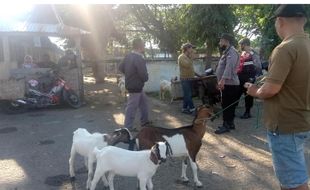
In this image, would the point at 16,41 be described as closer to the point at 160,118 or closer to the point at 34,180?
the point at 160,118

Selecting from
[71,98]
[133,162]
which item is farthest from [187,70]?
[133,162]

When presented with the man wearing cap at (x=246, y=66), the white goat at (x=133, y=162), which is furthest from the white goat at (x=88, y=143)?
the man wearing cap at (x=246, y=66)

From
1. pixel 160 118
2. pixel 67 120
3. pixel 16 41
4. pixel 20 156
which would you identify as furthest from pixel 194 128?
pixel 16 41

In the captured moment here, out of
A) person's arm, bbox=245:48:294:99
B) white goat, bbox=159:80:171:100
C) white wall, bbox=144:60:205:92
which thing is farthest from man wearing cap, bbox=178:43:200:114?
person's arm, bbox=245:48:294:99

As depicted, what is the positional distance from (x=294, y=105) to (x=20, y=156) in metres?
5.52

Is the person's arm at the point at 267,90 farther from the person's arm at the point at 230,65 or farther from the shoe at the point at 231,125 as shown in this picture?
the shoe at the point at 231,125

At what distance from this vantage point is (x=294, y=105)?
3.43 metres

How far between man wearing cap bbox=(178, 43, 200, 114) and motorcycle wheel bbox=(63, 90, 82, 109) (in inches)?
151

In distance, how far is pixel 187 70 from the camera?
11305 mm

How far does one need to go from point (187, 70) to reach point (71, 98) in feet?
13.9

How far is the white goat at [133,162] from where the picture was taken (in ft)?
15.4

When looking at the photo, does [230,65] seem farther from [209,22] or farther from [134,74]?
[209,22]

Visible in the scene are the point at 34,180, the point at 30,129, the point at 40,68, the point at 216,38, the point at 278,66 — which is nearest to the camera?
the point at 278,66

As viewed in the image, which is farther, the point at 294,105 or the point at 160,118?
the point at 160,118
